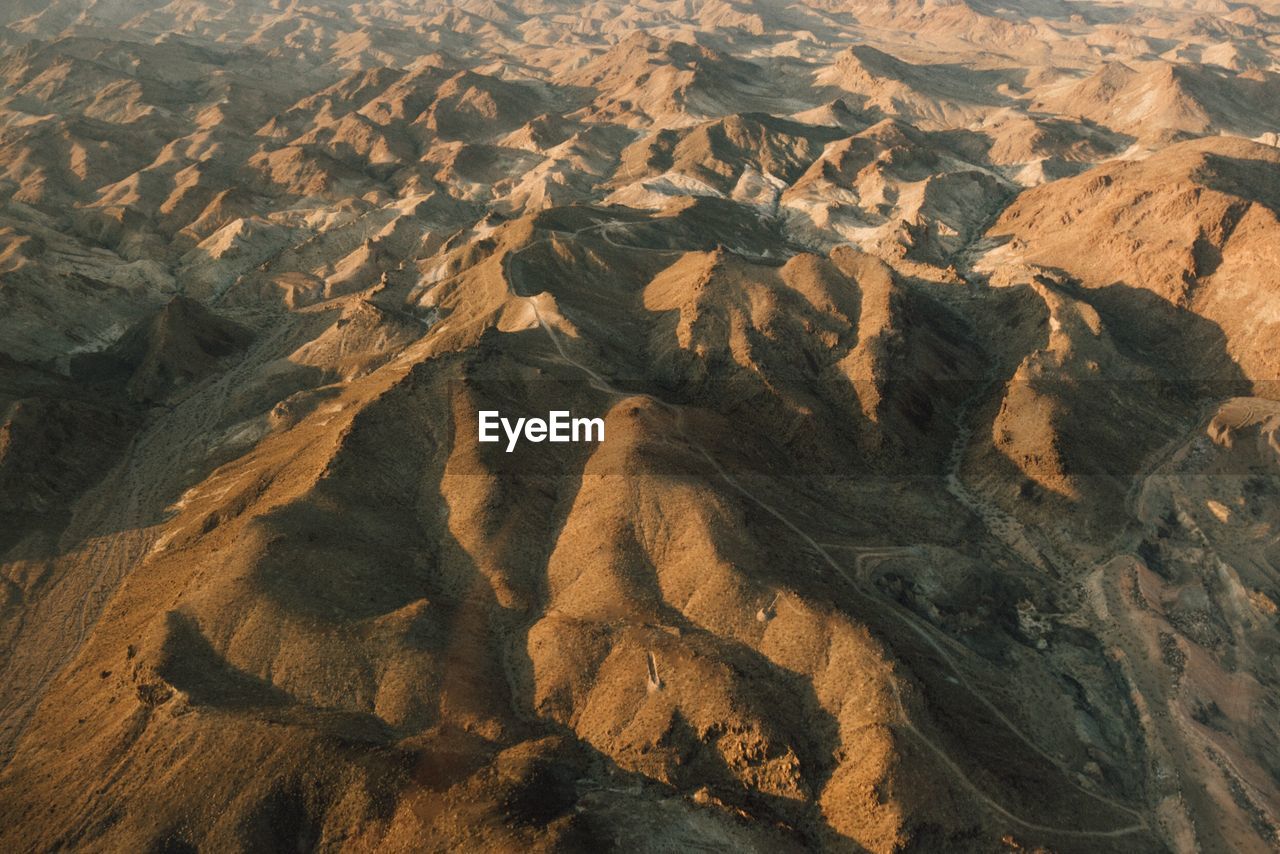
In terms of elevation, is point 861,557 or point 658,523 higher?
point 658,523

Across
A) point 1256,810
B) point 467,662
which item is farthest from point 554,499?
point 1256,810

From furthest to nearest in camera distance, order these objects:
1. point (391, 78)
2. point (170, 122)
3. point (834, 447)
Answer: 1. point (391, 78)
2. point (170, 122)
3. point (834, 447)

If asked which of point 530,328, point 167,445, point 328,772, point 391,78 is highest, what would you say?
point 328,772

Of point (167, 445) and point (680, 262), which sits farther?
point (680, 262)

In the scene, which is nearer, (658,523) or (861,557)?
(658,523)

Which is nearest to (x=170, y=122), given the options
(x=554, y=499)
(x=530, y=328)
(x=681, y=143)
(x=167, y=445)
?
(x=681, y=143)

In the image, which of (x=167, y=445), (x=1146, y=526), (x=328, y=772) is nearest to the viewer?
(x=328, y=772)

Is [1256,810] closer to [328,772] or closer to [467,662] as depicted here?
[467,662]

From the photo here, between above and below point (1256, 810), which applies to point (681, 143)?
below
